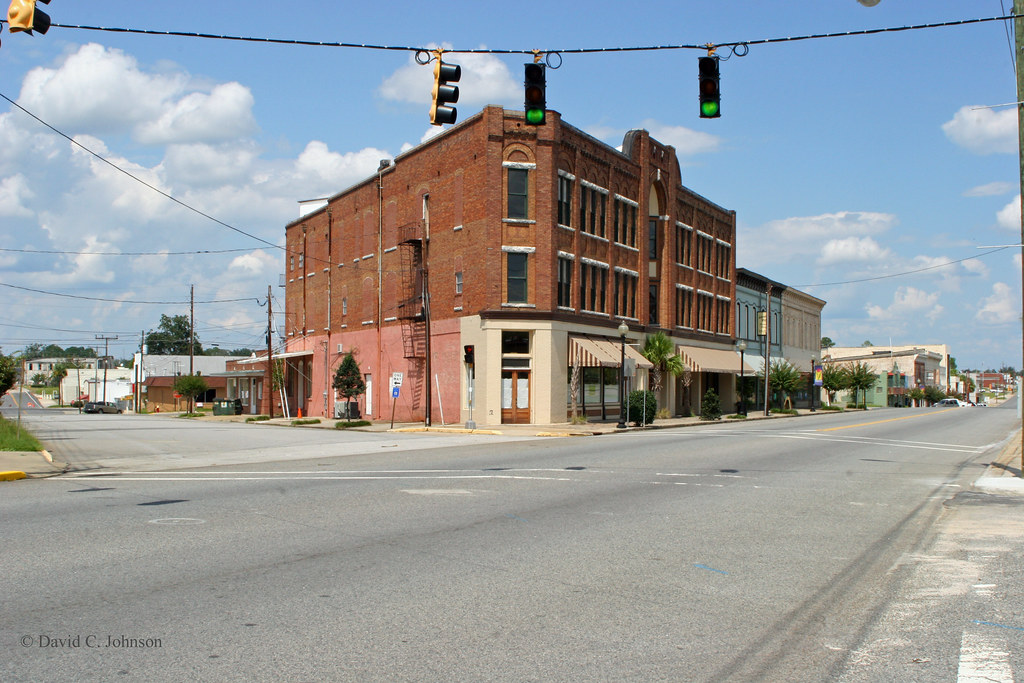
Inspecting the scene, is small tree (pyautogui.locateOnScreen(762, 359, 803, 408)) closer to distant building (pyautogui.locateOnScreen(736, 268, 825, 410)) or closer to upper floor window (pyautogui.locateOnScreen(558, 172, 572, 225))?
distant building (pyautogui.locateOnScreen(736, 268, 825, 410))

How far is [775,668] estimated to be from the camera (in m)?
5.24

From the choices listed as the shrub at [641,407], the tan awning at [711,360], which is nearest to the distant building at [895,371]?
the tan awning at [711,360]

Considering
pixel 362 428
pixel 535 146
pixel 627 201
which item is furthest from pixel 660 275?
pixel 362 428

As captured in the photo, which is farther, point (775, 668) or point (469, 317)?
point (469, 317)

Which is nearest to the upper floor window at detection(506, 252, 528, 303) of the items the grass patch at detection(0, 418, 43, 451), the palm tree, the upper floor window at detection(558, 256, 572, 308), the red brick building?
the red brick building

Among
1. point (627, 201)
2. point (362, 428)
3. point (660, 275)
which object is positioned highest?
point (627, 201)

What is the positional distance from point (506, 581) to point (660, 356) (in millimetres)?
37399

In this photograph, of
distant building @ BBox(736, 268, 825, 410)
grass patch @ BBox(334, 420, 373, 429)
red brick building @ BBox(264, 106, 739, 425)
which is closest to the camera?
red brick building @ BBox(264, 106, 739, 425)

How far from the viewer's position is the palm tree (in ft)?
144

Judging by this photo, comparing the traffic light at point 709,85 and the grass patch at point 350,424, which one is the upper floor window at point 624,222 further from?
the traffic light at point 709,85

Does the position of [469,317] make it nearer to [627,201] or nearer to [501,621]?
[627,201]

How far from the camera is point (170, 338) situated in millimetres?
158875

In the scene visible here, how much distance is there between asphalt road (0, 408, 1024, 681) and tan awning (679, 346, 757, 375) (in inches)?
1344

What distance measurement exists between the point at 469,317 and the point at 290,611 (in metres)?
30.7
